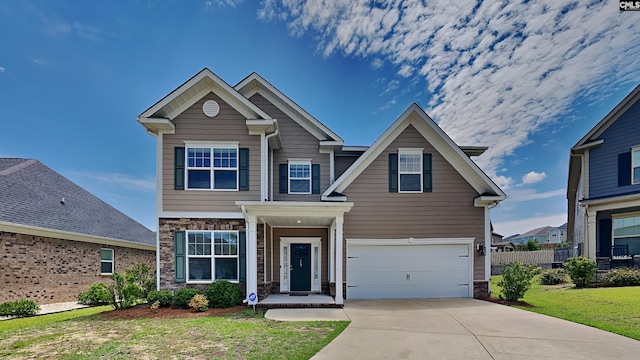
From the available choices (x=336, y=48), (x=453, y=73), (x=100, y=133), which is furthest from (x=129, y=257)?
(x=453, y=73)

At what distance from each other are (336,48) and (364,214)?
27.6ft

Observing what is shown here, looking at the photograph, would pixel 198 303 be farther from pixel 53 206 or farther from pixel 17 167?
pixel 17 167

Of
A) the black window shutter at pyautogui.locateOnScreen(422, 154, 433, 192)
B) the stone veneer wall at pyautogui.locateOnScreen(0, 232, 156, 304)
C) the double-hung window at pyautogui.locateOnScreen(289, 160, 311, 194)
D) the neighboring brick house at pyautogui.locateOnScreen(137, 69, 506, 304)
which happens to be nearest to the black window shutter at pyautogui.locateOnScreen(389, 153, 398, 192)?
the neighboring brick house at pyautogui.locateOnScreen(137, 69, 506, 304)

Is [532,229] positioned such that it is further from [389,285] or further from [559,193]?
[389,285]

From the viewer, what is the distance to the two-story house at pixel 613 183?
13.9m

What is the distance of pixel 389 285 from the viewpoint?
11.6 m

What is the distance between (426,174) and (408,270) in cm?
347

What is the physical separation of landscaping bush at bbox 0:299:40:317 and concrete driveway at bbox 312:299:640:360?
10.4 meters

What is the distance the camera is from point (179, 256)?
34.7ft

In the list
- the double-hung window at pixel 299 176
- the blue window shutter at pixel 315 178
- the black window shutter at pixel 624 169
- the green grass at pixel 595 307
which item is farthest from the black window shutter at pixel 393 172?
the black window shutter at pixel 624 169

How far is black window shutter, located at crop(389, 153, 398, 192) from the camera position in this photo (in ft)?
38.9

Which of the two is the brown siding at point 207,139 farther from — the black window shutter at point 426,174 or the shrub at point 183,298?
the black window shutter at point 426,174

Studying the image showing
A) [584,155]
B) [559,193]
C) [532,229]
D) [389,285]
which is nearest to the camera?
[389,285]

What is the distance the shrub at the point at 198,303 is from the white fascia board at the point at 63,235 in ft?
24.4
